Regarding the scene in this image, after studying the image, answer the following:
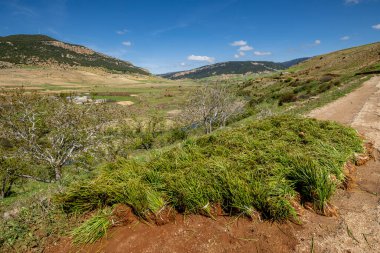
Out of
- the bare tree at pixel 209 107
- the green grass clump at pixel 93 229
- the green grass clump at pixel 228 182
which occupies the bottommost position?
the bare tree at pixel 209 107

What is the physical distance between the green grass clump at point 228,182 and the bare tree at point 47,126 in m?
12.3

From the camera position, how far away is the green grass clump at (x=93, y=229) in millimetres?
3934

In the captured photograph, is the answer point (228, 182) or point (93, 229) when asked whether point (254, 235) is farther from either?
point (93, 229)

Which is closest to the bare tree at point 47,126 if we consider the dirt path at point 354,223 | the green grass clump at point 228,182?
the green grass clump at point 228,182

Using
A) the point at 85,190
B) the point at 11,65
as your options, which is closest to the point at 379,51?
the point at 85,190

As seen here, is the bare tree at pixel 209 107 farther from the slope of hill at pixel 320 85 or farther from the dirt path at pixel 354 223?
the dirt path at pixel 354 223

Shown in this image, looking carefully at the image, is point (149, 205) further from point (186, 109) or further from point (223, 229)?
point (186, 109)

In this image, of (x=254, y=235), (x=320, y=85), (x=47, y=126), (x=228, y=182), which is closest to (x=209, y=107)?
(x=320, y=85)

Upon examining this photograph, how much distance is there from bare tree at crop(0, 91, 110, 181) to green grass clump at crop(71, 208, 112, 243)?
13.1 m

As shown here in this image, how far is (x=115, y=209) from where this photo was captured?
4516 millimetres

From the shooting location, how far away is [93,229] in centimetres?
403

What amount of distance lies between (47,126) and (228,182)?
55.5 ft

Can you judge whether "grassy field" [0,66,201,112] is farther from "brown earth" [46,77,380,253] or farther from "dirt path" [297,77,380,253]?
"brown earth" [46,77,380,253]

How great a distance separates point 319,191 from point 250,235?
1.85 metres
